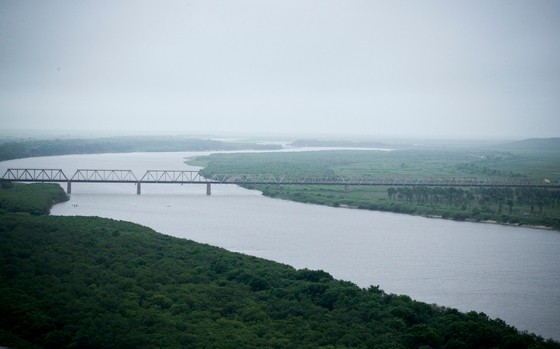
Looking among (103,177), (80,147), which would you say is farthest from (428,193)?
(80,147)

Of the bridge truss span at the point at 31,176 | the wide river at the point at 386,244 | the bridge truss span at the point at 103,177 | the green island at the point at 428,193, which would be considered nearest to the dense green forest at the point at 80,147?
the bridge truss span at the point at 31,176

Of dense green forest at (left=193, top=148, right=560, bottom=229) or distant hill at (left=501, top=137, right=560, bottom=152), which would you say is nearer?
dense green forest at (left=193, top=148, right=560, bottom=229)

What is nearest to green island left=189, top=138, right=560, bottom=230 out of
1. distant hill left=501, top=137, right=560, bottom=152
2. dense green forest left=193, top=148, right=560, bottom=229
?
dense green forest left=193, top=148, right=560, bottom=229

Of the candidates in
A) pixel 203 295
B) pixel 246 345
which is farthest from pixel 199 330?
pixel 203 295

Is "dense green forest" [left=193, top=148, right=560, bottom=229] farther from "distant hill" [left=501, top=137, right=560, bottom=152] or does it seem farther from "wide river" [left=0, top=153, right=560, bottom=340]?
"distant hill" [left=501, top=137, right=560, bottom=152]

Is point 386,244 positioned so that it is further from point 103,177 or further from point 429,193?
point 103,177

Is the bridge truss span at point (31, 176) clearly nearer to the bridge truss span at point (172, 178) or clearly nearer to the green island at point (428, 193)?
the bridge truss span at point (172, 178)
